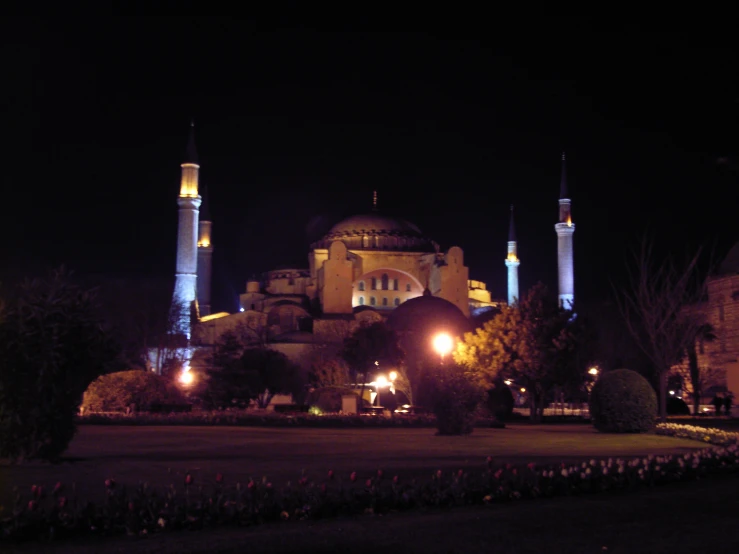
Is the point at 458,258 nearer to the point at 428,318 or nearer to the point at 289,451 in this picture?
the point at 428,318

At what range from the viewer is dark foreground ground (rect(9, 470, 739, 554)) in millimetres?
6789

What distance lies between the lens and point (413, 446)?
1590 cm

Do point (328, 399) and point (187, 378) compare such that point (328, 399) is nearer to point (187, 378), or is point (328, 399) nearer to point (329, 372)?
point (329, 372)

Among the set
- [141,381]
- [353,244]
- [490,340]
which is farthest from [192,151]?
[490,340]

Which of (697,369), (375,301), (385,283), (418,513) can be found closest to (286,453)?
(418,513)

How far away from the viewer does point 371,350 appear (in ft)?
138

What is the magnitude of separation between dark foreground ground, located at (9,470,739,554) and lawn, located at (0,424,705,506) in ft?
7.17

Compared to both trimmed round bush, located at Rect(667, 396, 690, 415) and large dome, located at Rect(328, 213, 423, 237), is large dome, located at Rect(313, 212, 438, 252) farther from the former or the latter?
trimmed round bush, located at Rect(667, 396, 690, 415)

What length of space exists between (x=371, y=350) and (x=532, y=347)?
1528 centimetres

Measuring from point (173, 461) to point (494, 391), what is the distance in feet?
64.1

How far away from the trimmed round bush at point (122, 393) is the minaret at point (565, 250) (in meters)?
33.5

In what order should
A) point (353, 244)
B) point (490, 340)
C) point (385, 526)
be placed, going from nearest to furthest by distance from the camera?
1. point (385, 526)
2. point (490, 340)
3. point (353, 244)

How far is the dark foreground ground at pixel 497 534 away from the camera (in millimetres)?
6789

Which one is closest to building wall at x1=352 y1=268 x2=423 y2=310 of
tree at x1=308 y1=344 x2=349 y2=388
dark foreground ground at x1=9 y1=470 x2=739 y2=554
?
tree at x1=308 y1=344 x2=349 y2=388
